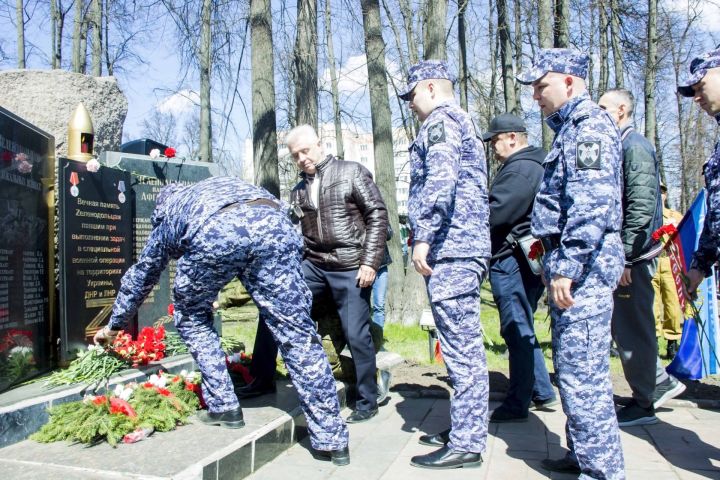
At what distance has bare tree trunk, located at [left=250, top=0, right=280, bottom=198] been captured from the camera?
8766mm

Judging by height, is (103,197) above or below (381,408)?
above

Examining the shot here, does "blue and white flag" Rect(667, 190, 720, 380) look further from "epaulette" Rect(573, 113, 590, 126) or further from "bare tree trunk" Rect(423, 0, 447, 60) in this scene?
"bare tree trunk" Rect(423, 0, 447, 60)

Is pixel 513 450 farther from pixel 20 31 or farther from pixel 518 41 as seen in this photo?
pixel 20 31

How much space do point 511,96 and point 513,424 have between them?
11839 mm

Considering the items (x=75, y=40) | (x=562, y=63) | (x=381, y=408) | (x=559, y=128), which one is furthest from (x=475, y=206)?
(x=75, y=40)

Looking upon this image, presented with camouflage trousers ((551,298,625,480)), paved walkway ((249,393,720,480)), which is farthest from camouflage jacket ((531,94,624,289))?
paved walkway ((249,393,720,480))

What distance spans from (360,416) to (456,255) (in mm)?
1511

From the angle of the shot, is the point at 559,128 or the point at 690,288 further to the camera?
the point at 690,288

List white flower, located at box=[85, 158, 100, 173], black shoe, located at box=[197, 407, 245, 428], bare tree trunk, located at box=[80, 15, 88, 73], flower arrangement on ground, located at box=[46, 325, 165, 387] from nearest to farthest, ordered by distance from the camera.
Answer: black shoe, located at box=[197, 407, 245, 428], flower arrangement on ground, located at box=[46, 325, 165, 387], white flower, located at box=[85, 158, 100, 173], bare tree trunk, located at box=[80, 15, 88, 73]

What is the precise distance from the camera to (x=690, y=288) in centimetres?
354

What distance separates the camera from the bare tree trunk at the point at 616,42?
40.2 ft

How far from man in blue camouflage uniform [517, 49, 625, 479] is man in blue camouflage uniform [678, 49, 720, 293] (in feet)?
1.98

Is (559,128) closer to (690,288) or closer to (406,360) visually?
(690,288)

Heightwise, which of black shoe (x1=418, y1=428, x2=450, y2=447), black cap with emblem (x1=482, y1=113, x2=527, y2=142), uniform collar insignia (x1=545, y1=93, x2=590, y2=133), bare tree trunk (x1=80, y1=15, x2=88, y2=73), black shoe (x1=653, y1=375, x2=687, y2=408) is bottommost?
black shoe (x1=418, y1=428, x2=450, y2=447)
